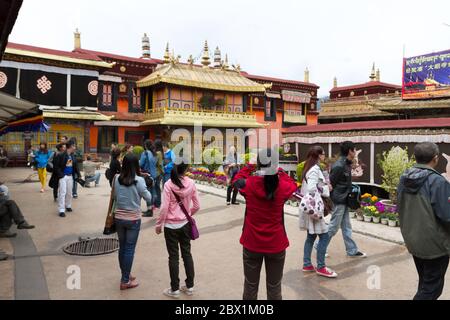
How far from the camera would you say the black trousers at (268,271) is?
364cm

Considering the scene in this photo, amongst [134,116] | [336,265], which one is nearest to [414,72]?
[134,116]

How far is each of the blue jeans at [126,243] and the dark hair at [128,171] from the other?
515 mm

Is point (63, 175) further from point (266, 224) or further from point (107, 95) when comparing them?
point (107, 95)

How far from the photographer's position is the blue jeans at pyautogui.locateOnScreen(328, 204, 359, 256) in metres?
5.80

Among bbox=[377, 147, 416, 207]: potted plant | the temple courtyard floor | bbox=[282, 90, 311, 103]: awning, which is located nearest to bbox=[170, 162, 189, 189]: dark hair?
the temple courtyard floor

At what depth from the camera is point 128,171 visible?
187 inches

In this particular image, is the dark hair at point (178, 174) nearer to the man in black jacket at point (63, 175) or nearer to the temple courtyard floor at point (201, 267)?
the temple courtyard floor at point (201, 267)

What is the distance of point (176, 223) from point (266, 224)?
135 centimetres

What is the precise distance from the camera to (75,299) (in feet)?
14.4

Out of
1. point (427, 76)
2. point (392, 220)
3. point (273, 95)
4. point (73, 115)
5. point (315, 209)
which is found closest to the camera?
point (315, 209)

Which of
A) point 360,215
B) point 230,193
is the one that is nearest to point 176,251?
point 360,215

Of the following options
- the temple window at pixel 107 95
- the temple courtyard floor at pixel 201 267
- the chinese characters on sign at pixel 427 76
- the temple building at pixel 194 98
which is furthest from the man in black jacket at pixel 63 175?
the chinese characters on sign at pixel 427 76
